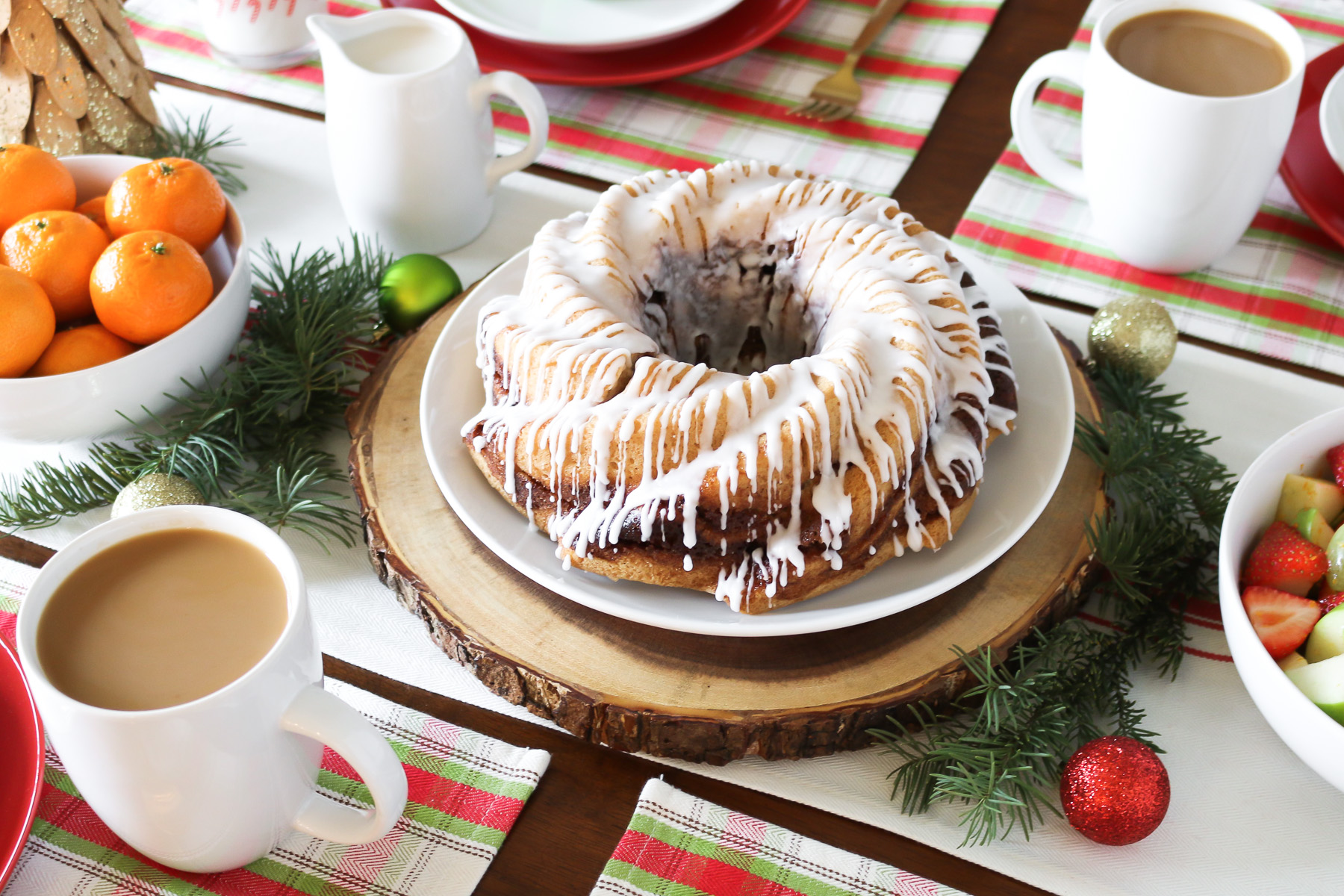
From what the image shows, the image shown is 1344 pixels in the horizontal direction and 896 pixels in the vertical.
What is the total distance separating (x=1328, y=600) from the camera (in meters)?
0.91

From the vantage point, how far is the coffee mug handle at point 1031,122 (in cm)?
134

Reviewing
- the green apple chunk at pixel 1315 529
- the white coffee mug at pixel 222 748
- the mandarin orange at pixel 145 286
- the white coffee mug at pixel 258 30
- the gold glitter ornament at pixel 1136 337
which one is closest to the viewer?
the white coffee mug at pixel 222 748

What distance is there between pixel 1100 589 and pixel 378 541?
69 cm

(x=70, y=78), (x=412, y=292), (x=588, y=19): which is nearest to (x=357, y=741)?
(x=412, y=292)

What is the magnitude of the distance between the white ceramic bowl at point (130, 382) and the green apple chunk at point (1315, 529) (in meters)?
1.06

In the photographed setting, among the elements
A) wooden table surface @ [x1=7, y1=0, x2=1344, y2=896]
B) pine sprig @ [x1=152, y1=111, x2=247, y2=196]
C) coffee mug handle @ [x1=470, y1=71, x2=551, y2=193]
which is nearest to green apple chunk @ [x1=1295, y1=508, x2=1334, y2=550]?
wooden table surface @ [x1=7, y1=0, x2=1344, y2=896]

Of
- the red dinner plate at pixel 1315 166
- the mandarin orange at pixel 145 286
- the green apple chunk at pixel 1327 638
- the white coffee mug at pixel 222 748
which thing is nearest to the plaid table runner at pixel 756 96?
the red dinner plate at pixel 1315 166

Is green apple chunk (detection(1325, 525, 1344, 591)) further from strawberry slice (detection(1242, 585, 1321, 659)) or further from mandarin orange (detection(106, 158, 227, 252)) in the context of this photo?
mandarin orange (detection(106, 158, 227, 252))

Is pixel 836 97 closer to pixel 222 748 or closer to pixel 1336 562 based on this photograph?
pixel 1336 562

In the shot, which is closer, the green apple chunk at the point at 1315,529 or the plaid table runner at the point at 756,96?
the green apple chunk at the point at 1315,529

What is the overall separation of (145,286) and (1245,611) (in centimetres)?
104

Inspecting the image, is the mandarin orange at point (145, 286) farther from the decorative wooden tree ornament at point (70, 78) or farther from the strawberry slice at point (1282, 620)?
the strawberry slice at point (1282, 620)

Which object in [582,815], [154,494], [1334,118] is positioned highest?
[1334,118]

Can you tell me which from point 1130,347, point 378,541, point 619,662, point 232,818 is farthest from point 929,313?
point 232,818
